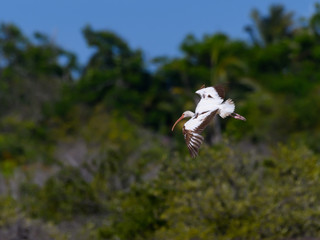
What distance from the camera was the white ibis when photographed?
3629 millimetres

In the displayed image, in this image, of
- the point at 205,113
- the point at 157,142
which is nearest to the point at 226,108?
the point at 205,113

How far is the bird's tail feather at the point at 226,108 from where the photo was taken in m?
3.58

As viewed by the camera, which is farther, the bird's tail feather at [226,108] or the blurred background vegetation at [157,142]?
the blurred background vegetation at [157,142]

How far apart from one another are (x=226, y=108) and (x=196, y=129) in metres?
0.21

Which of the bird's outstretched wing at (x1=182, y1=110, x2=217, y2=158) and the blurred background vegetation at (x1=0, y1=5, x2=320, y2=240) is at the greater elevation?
the blurred background vegetation at (x1=0, y1=5, x2=320, y2=240)

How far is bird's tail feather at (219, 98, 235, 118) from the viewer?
11.7 feet

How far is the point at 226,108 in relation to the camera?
11.9 feet

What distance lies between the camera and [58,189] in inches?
590

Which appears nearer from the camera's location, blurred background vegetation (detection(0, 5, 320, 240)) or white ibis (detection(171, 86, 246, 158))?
white ibis (detection(171, 86, 246, 158))

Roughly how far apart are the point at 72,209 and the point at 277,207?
5.44 metres

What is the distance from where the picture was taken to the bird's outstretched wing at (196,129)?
3.65 metres

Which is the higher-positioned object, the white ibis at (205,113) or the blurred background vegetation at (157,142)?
the blurred background vegetation at (157,142)

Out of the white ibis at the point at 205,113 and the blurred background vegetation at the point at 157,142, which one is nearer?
the white ibis at the point at 205,113

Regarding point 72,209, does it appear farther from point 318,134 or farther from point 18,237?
point 318,134
